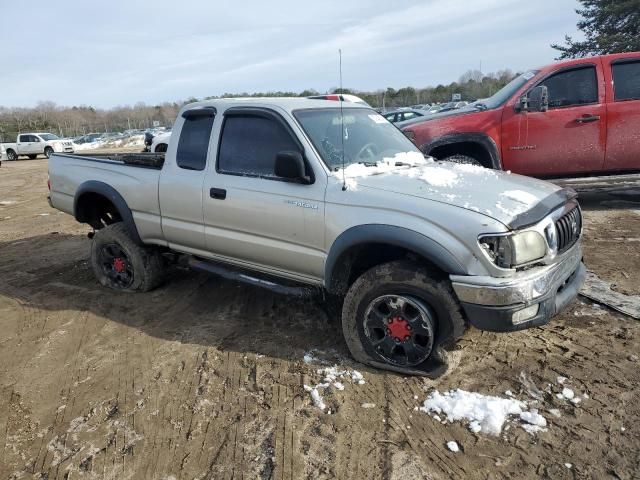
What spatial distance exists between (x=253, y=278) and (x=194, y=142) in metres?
1.31

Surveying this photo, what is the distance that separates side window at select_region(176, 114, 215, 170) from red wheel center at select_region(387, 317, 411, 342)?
2.06 meters

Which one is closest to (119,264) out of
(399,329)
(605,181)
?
(399,329)

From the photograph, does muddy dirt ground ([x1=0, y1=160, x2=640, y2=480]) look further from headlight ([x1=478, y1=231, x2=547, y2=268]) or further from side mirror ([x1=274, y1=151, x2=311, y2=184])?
side mirror ([x1=274, y1=151, x2=311, y2=184])

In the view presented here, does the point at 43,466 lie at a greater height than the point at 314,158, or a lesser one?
lesser

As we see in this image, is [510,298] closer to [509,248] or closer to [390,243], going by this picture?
[509,248]

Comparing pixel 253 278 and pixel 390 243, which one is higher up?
pixel 390 243

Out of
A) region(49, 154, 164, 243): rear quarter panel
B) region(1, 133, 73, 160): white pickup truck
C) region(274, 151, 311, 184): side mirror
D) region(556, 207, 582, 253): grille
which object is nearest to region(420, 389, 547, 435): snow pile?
region(556, 207, 582, 253): grille

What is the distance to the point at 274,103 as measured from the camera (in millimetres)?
3771

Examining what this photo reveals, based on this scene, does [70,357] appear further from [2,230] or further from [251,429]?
[2,230]

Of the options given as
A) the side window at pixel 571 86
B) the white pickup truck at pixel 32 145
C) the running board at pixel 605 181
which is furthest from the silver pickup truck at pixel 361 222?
the white pickup truck at pixel 32 145

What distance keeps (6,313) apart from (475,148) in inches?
233

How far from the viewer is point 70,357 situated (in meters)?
3.67

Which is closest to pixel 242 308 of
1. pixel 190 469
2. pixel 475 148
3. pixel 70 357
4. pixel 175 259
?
pixel 175 259

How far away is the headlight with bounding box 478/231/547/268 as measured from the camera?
272 cm
